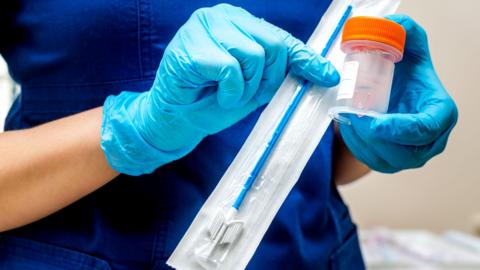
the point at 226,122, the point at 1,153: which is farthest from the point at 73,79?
the point at 226,122

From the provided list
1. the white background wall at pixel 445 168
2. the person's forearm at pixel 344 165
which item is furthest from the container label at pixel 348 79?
the white background wall at pixel 445 168

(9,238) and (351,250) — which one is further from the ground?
(351,250)

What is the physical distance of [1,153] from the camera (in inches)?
24.1

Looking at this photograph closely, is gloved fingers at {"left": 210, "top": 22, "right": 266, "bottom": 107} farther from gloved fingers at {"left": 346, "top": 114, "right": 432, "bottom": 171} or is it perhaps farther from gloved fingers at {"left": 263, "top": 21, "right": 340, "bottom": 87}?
gloved fingers at {"left": 346, "top": 114, "right": 432, "bottom": 171}

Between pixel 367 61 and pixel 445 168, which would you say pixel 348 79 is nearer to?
pixel 367 61

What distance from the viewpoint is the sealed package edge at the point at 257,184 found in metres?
0.55

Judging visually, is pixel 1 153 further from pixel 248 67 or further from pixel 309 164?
pixel 309 164

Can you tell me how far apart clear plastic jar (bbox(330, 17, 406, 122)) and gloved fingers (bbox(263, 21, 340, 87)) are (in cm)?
2

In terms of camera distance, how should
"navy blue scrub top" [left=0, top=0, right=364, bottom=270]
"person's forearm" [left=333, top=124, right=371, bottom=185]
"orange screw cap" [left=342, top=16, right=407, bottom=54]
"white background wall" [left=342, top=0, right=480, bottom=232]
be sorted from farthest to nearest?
"white background wall" [left=342, top=0, right=480, bottom=232] → "person's forearm" [left=333, top=124, right=371, bottom=185] → "navy blue scrub top" [left=0, top=0, right=364, bottom=270] → "orange screw cap" [left=342, top=16, right=407, bottom=54]

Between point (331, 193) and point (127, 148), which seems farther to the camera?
point (331, 193)

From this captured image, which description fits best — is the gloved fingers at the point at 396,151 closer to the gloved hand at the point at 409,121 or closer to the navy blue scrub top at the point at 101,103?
the gloved hand at the point at 409,121

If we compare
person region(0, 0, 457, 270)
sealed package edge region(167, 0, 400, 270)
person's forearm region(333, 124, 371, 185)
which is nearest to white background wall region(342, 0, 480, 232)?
person's forearm region(333, 124, 371, 185)

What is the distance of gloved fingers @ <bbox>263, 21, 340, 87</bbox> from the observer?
56 centimetres

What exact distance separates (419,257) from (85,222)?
42.9 inches
